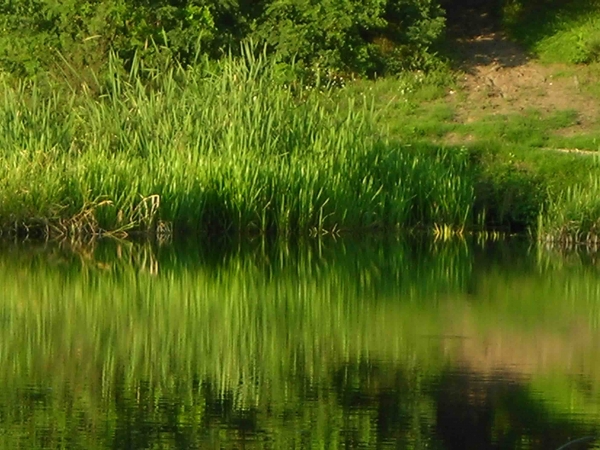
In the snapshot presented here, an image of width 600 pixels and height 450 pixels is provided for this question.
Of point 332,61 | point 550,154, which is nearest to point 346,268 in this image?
point 550,154

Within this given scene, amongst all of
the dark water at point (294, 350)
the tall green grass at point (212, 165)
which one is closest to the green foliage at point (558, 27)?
the tall green grass at point (212, 165)

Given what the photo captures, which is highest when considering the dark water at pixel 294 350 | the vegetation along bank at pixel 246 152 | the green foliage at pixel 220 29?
the green foliage at pixel 220 29

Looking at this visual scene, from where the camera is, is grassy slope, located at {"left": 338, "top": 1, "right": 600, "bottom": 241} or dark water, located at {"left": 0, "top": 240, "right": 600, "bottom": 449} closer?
dark water, located at {"left": 0, "top": 240, "right": 600, "bottom": 449}

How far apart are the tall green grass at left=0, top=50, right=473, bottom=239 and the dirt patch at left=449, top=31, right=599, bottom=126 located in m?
4.43

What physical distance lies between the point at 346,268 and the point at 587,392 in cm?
633

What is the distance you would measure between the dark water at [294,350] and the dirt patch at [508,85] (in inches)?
306

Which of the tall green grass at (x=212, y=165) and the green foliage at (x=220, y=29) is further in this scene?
the green foliage at (x=220, y=29)

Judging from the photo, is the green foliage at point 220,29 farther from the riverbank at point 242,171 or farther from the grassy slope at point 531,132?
the riverbank at point 242,171

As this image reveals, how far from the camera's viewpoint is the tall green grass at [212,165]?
55.4 feet

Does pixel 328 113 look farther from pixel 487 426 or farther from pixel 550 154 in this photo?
pixel 487 426

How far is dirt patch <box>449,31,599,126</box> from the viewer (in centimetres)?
2345

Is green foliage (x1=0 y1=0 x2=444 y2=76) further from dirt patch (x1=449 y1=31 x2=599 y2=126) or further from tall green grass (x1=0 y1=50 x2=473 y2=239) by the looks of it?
tall green grass (x1=0 y1=50 x2=473 y2=239)

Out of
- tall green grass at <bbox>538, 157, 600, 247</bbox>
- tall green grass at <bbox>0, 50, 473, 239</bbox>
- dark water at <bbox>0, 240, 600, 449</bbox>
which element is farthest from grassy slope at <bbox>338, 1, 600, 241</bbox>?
dark water at <bbox>0, 240, 600, 449</bbox>

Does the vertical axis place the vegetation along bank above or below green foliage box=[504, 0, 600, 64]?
below
